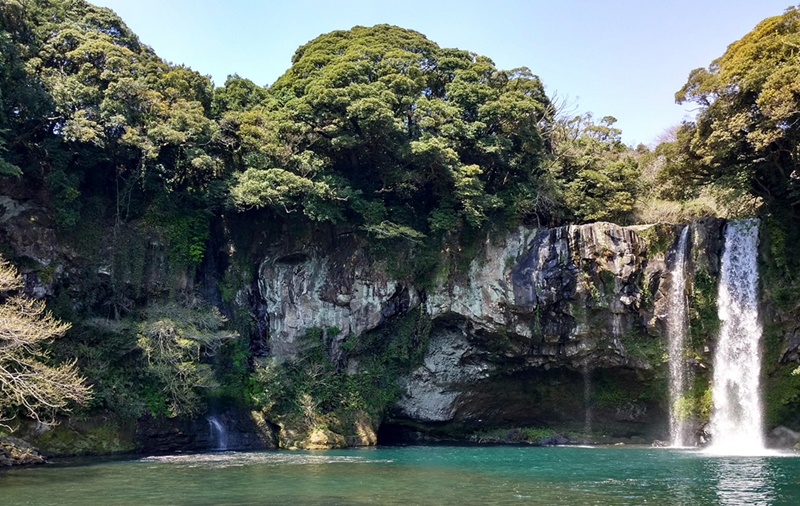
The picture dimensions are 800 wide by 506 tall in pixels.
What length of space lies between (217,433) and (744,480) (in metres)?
17.1

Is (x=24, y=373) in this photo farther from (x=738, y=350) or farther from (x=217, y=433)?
(x=738, y=350)

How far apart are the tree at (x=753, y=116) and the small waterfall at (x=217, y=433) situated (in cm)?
1854

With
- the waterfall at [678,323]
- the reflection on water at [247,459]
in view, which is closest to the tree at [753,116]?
the waterfall at [678,323]

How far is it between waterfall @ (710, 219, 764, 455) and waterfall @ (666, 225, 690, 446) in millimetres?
1112

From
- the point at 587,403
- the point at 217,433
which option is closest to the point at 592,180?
the point at 587,403

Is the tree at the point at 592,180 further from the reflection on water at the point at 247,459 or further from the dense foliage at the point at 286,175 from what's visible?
the reflection on water at the point at 247,459

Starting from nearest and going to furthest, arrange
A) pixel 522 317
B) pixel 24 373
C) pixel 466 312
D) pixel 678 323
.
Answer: pixel 24 373
pixel 678 323
pixel 522 317
pixel 466 312

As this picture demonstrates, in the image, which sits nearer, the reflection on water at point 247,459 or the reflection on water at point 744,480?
the reflection on water at point 744,480

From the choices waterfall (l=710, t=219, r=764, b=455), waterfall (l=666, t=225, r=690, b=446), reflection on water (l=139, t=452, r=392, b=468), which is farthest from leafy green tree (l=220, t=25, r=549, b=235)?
reflection on water (l=139, t=452, r=392, b=468)

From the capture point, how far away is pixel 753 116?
2042 cm

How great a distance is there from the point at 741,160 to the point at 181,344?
1913cm

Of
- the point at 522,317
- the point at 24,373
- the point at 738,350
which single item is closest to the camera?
the point at 24,373

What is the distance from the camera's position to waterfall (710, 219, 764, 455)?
22078mm

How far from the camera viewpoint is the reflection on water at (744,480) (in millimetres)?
11695
